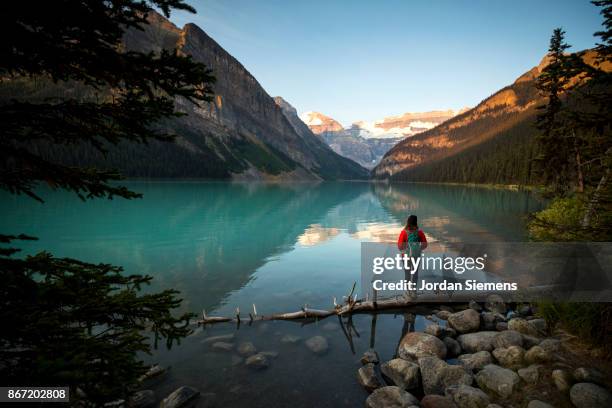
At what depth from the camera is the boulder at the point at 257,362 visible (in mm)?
10562

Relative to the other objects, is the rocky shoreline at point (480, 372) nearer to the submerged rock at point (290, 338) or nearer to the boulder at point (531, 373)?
the boulder at point (531, 373)

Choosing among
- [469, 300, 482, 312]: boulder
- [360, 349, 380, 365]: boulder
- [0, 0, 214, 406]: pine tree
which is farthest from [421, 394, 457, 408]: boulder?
[469, 300, 482, 312]: boulder

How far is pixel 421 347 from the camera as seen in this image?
418 inches

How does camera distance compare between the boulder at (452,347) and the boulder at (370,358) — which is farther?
the boulder at (452,347)

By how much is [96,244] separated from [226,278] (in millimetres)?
17391

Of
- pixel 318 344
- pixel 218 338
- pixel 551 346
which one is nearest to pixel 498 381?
pixel 551 346

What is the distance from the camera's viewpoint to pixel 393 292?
18266 mm

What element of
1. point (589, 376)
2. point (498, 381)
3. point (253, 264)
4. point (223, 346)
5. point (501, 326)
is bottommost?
point (253, 264)

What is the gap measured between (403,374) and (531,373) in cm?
326

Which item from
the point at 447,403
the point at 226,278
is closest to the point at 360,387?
the point at 447,403

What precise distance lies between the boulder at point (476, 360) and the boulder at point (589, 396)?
2.62 meters

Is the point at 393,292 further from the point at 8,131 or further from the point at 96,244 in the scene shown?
the point at 96,244

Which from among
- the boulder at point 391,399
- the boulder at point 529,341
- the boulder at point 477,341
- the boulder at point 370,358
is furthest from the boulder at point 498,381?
the boulder at point 370,358

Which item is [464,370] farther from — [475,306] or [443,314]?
[475,306]
